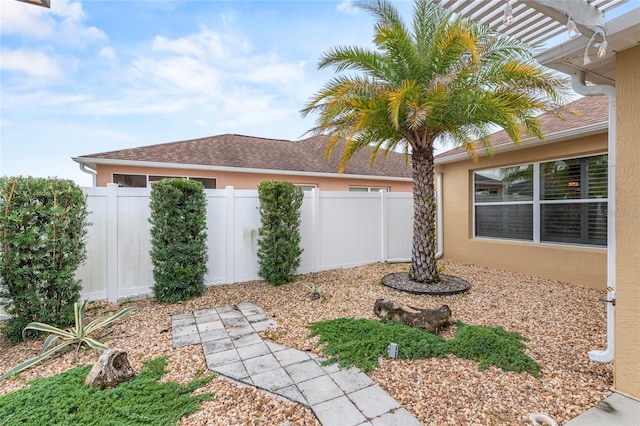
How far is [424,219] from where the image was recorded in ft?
19.5

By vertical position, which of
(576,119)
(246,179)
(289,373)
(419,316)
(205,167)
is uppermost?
(576,119)

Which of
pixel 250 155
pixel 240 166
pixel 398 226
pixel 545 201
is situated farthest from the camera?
pixel 250 155

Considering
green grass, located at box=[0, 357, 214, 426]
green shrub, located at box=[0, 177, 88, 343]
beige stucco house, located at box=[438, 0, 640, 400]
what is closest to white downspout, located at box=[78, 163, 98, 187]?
green shrub, located at box=[0, 177, 88, 343]

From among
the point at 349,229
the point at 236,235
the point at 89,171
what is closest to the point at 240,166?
the point at 89,171

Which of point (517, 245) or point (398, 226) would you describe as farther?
point (398, 226)

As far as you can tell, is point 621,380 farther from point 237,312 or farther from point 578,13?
point 237,312

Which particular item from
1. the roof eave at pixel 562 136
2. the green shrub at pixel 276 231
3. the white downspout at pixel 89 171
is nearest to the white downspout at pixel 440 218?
the roof eave at pixel 562 136

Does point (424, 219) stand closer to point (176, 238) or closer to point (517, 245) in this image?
point (517, 245)

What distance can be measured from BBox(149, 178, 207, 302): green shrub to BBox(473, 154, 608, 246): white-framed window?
7146 mm

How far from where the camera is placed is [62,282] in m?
3.75

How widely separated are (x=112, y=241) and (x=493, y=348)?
5990 mm

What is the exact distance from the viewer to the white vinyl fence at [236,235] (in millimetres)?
5012

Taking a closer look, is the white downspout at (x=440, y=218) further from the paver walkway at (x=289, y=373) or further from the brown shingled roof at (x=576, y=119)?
the paver walkway at (x=289, y=373)

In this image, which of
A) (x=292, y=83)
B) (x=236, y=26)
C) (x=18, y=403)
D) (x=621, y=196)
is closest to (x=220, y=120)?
(x=292, y=83)
